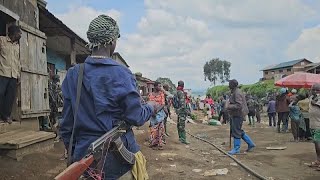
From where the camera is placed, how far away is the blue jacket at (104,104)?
8.10 feet

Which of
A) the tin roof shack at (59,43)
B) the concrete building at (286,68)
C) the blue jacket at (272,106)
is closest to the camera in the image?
the tin roof shack at (59,43)

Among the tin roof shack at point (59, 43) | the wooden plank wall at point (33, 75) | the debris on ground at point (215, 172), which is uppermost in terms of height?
the tin roof shack at point (59, 43)

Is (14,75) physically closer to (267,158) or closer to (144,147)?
(144,147)

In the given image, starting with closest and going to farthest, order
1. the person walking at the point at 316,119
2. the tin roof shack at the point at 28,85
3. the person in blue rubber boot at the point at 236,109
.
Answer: the tin roof shack at the point at 28,85 < the person walking at the point at 316,119 < the person in blue rubber boot at the point at 236,109

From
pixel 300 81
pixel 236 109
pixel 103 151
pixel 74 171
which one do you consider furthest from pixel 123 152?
pixel 300 81

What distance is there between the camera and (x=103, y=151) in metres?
2.44

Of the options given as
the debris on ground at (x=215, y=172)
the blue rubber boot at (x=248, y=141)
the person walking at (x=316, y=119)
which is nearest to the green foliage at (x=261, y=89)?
the blue rubber boot at (x=248, y=141)

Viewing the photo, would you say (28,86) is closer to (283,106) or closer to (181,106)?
(181,106)

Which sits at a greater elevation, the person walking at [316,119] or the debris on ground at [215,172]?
the person walking at [316,119]

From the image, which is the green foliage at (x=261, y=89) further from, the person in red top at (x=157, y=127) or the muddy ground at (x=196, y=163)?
the person in red top at (x=157, y=127)

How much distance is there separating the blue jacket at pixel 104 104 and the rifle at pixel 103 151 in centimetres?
5

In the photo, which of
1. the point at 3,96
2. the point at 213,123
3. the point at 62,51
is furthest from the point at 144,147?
the point at 213,123

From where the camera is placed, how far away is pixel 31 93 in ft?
28.9

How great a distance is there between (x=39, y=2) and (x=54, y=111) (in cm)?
304
